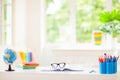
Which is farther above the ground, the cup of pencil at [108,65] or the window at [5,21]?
the window at [5,21]

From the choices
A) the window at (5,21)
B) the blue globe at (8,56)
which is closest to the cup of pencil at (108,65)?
the blue globe at (8,56)

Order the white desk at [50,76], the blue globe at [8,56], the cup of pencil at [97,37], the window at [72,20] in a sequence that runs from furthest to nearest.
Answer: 1. the window at [72,20]
2. the cup of pencil at [97,37]
3. the blue globe at [8,56]
4. the white desk at [50,76]

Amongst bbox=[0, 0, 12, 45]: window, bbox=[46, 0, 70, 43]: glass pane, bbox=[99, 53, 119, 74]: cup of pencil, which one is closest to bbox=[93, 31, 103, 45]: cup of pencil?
bbox=[46, 0, 70, 43]: glass pane

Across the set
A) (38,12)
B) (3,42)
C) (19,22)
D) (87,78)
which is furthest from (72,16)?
(87,78)

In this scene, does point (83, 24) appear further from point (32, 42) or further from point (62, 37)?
point (32, 42)

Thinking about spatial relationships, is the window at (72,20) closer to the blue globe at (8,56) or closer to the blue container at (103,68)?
the blue globe at (8,56)

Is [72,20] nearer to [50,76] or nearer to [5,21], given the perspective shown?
[5,21]

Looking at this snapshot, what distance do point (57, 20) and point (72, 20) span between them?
0.92ft

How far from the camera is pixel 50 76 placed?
256 cm

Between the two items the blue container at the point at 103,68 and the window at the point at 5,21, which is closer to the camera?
the blue container at the point at 103,68

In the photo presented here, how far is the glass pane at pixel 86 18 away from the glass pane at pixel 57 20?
195 millimetres

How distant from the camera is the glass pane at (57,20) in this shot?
5.01m

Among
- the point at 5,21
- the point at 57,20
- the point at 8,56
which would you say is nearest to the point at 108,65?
the point at 8,56

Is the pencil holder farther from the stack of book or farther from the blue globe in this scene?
the blue globe
